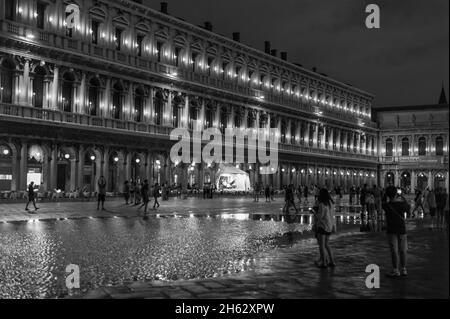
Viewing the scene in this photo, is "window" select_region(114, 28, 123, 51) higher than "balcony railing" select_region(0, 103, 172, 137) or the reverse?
higher

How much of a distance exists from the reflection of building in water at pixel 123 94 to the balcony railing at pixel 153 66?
8 centimetres

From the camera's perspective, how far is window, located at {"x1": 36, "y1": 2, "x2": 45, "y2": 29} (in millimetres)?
36037

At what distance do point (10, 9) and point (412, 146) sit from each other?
67.8m

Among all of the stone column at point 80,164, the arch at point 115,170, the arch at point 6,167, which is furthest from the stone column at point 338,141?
the arch at point 6,167

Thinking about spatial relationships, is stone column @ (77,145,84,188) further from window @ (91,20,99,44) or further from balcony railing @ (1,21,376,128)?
window @ (91,20,99,44)

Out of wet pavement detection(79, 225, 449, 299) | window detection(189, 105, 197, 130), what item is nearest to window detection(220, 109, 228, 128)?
window detection(189, 105, 197, 130)

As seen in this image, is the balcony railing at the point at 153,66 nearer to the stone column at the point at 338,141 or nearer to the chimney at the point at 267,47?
the stone column at the point at 338,141

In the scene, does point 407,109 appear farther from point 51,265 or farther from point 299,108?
point 51,265

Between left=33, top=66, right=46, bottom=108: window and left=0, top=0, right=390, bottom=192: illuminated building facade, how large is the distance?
0.07 m

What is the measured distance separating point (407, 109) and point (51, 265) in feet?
280

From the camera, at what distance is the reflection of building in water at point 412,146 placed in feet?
275

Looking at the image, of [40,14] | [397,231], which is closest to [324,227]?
[397,231]
